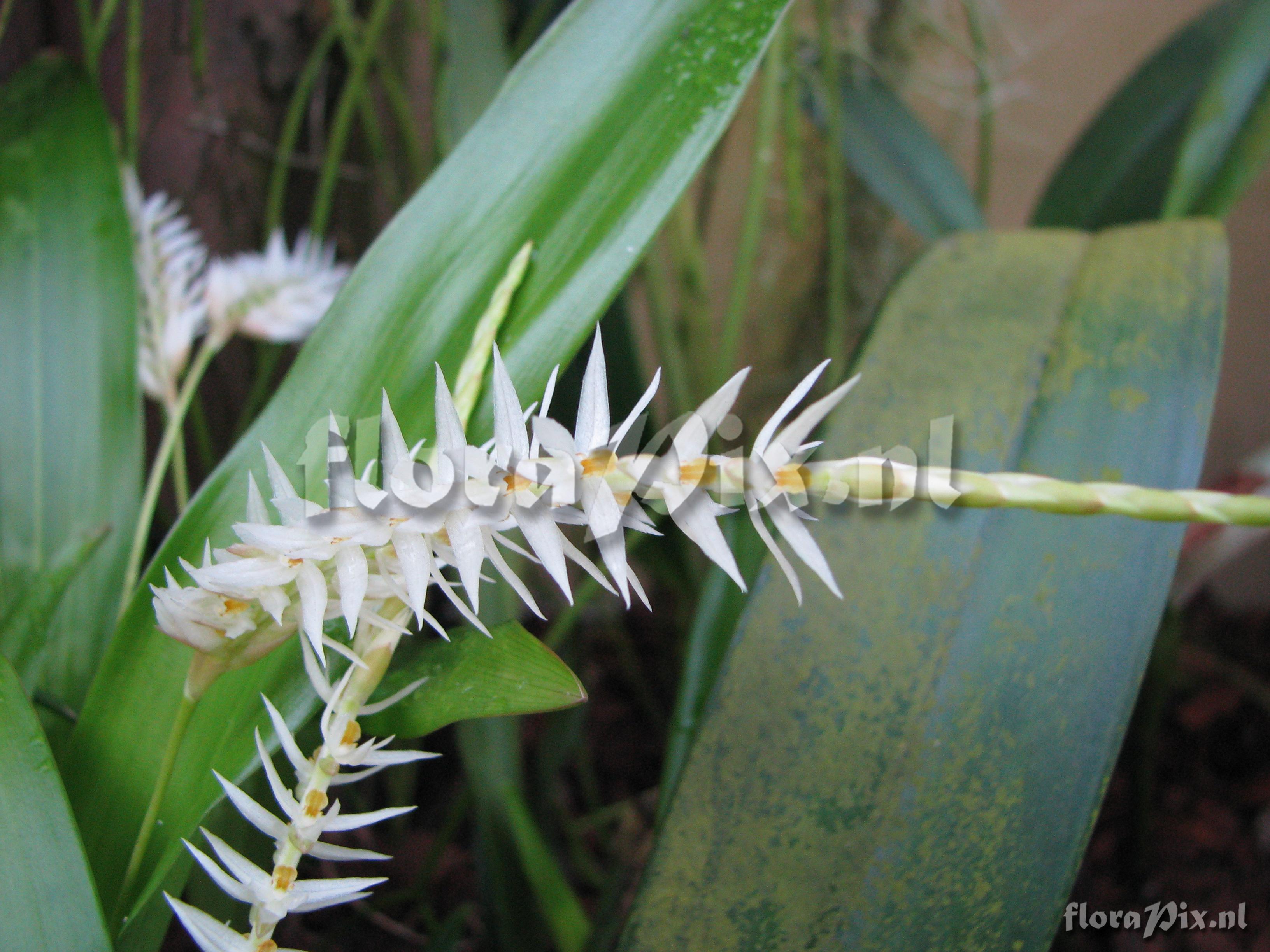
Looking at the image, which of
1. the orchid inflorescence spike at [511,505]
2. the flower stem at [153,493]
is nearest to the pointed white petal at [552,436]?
the orchid inflorescence spike at [511,505]

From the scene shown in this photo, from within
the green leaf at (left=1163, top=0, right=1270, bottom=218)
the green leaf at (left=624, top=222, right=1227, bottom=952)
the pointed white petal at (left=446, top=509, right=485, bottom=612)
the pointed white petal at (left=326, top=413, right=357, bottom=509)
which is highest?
the green leaf at (left=1163, top=0, right=1270, bottom=218)

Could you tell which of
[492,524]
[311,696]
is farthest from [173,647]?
[492,524]

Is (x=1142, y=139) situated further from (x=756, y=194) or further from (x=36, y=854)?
(x=36, y=854)

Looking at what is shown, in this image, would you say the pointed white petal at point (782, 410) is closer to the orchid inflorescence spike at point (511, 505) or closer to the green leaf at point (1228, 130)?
the orchid inflorescence spike at point (511, 505)

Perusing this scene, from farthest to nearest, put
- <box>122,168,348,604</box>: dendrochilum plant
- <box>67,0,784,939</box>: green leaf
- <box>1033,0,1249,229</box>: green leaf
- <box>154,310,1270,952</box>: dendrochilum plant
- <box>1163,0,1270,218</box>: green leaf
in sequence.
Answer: <box>1033,0,1249,229</box>: green leaf → <box>1163,0,1270,218</box>: green leaf → <box>122,168,348,604</box>: dendrochilum plant → <box>67,0,784,939</box>: green leaf → <box>154,310,1270,952</box>: dendrochilum plant

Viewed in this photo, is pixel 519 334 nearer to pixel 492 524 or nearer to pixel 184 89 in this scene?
pixel 492 524

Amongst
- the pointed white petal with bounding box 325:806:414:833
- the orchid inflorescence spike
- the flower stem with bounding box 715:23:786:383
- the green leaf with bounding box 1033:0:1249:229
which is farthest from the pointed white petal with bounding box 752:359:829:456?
the green leaf with bounding box 1033:0:1249:229

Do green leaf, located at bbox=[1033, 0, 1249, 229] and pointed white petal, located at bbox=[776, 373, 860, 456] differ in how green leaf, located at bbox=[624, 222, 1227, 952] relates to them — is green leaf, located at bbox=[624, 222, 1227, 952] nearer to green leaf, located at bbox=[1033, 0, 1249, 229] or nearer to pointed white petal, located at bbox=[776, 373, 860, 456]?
pointed white petal, located at bbox=[776, 373, 860, 456]
